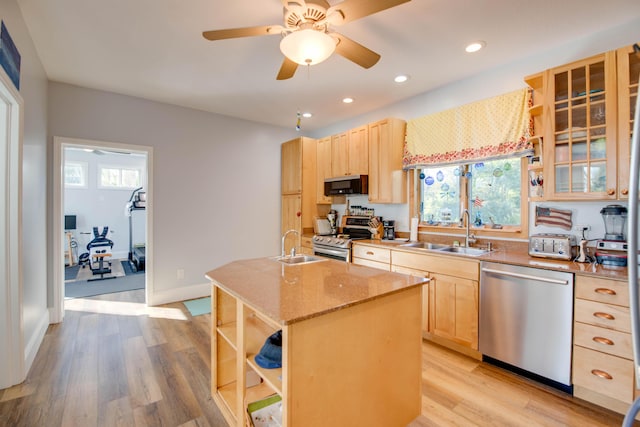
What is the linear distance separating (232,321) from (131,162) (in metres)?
6.75

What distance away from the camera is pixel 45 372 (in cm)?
237

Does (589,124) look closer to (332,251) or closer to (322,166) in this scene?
(332,251)

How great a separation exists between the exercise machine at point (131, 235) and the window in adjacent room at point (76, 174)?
3.29 ft

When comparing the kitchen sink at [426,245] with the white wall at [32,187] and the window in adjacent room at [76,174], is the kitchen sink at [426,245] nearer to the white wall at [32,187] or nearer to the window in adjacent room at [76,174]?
the white wall at [32,187]

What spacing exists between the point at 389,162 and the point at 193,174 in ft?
8.96

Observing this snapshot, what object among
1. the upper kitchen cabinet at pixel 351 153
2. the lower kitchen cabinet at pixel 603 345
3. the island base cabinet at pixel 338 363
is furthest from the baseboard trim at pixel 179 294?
the lower kitchen cabinet at pixel 603 345

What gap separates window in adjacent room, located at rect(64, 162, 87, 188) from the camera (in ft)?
21.1

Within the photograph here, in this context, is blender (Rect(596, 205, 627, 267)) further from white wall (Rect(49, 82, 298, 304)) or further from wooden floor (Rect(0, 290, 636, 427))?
white wall (Rect(49, 82, 298, 304))

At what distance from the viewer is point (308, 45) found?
169 cm

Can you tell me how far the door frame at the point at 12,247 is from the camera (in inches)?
81.8

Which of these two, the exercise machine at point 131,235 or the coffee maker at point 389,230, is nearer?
the coffee maker at point 389,230

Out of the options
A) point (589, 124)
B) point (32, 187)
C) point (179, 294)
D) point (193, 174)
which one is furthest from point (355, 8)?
point (179, 294)

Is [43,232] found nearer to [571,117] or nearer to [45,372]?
[45,372]

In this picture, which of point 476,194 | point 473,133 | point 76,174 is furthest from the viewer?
point 76,174
